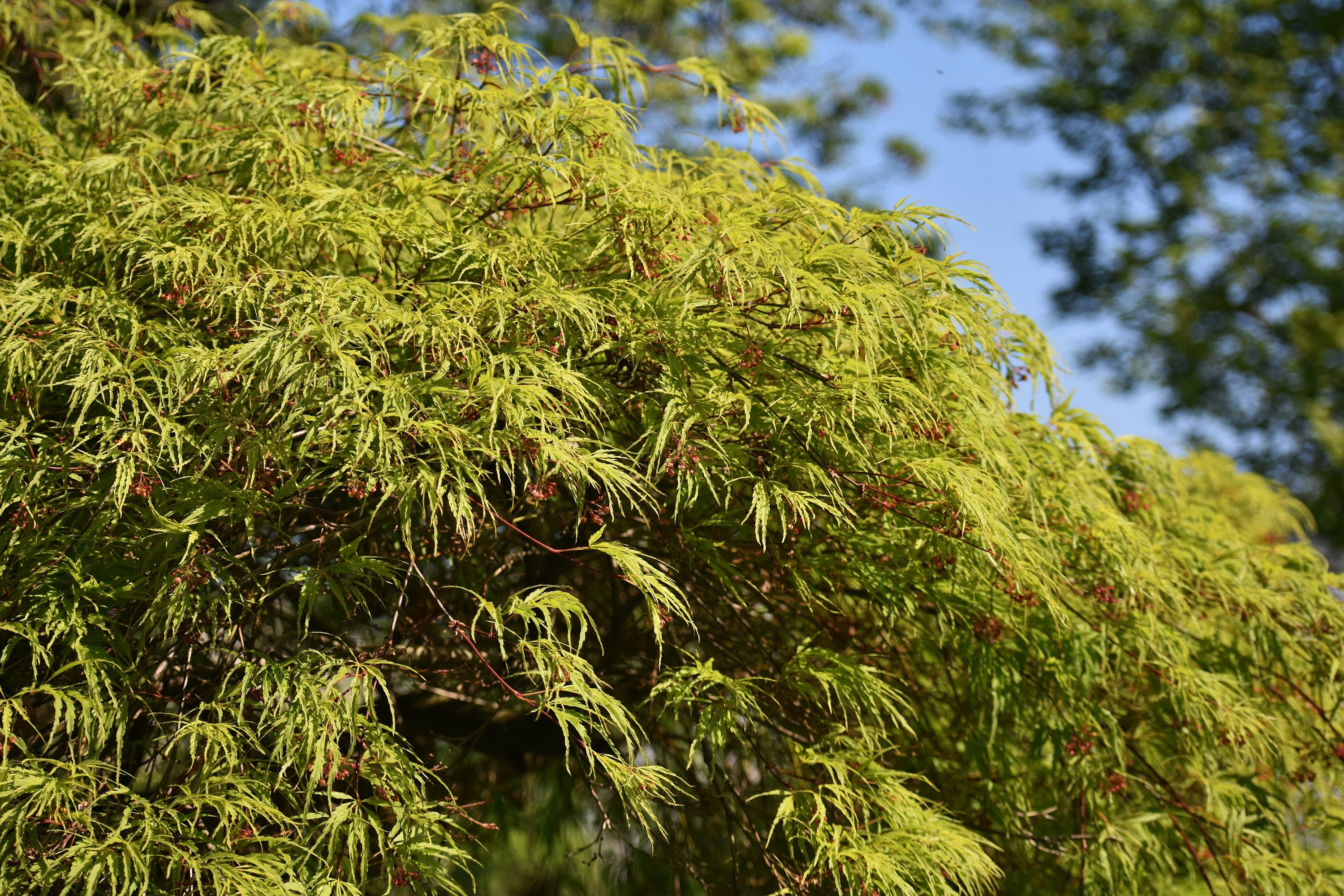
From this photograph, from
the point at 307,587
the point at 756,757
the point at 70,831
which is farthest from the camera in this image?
the point at 756,757

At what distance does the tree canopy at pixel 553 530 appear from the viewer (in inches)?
61.3

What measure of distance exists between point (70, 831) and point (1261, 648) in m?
2.25

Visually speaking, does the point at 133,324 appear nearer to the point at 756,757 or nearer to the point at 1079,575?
the point at 756,757

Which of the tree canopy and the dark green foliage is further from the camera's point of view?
the dark green foliage

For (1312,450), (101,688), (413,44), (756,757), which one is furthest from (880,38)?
(101,688)

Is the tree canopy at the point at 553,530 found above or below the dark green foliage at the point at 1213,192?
below

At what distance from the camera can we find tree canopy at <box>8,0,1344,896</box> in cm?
156

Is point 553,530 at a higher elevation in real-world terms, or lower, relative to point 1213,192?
lower

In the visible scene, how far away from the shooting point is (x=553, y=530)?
2033mm

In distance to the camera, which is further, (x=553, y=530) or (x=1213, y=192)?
(x=1213, y=192)

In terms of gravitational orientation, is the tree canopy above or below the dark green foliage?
below

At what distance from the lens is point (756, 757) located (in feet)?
6.40

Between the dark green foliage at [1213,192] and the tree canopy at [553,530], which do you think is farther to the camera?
the dark green foliage at [1213,192]

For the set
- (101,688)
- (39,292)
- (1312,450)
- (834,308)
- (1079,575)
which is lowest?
(101,688)
